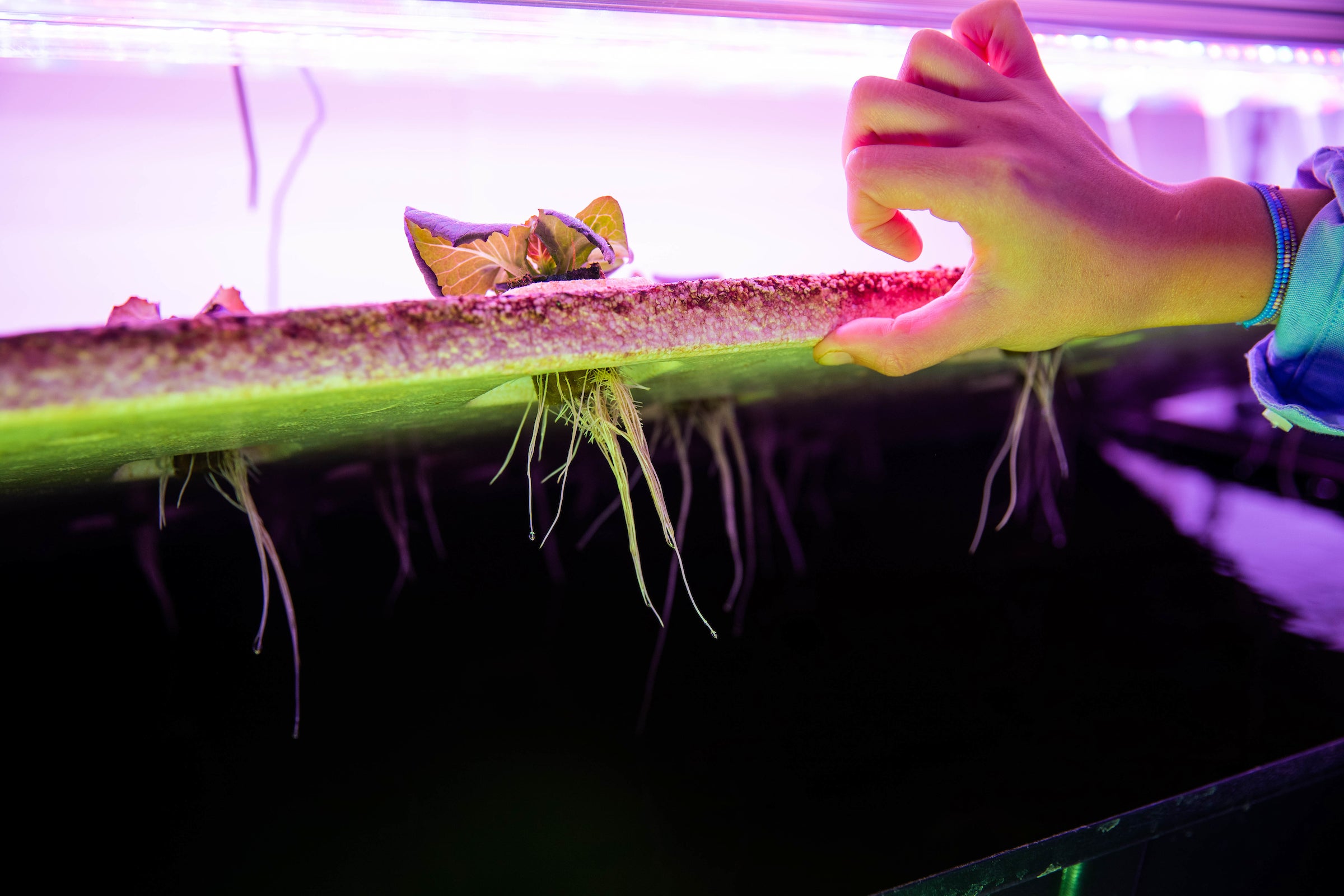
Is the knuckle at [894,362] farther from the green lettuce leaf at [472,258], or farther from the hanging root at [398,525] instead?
the hanging root at [398,525]

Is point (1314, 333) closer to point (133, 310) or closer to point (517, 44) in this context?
point (517, 44)

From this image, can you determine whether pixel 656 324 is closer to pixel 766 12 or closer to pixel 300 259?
pixel 766 12

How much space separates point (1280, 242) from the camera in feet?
1.58

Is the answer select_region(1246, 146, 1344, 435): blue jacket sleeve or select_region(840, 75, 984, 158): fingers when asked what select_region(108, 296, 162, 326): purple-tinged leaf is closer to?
select_region(840, 75, 984, 158): fingers

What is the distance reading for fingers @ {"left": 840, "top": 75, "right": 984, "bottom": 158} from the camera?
430mm

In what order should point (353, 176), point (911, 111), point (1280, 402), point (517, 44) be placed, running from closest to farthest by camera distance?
1. point (911, 111)
2. point (1280, 402)
3. point (517, 44)
4. point (353, 176)

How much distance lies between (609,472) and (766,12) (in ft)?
3.36

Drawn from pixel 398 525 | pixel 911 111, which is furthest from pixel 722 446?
pixel 911 111

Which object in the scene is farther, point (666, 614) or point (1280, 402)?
point (666, 614)

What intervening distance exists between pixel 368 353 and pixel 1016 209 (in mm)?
397

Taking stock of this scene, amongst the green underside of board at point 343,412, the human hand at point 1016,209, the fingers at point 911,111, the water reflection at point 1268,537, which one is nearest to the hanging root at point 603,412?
the green underside of board at point 343,412

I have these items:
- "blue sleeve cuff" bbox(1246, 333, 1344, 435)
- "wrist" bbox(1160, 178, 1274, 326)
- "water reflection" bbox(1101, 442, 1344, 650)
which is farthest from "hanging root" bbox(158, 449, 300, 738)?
"water reflection" bbox(1101, 442, 1344, 650)

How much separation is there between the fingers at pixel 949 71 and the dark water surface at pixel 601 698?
2.04ft

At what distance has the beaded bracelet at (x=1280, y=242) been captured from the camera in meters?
0.48
